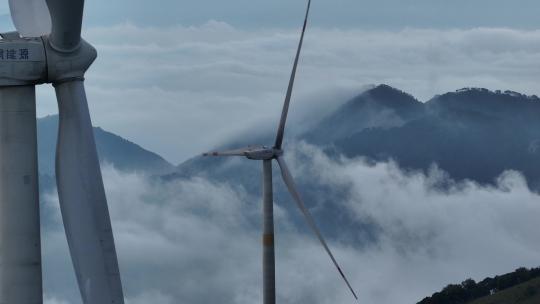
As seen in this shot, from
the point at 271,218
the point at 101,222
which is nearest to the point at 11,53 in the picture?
the point at 101,222

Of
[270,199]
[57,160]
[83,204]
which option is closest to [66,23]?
[57,160]

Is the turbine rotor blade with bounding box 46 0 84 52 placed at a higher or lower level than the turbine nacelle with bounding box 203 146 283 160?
lower

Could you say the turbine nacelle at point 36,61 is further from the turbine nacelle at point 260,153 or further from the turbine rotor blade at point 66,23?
the turbine nacelle at point 260,153

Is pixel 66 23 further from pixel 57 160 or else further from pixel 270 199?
pixel 270 199

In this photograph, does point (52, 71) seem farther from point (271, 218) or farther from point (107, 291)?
point (271, 218)

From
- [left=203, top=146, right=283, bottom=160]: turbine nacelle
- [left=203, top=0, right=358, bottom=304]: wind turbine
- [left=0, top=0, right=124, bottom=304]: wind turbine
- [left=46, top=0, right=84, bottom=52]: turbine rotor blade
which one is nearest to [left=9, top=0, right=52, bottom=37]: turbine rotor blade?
[left=0, top=0, right=124, bottom=304]: wind turbine

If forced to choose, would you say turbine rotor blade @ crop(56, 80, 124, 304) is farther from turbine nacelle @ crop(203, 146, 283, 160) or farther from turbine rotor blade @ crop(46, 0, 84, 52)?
turbine nacelle @ crop(203, 146, 283, 160)
